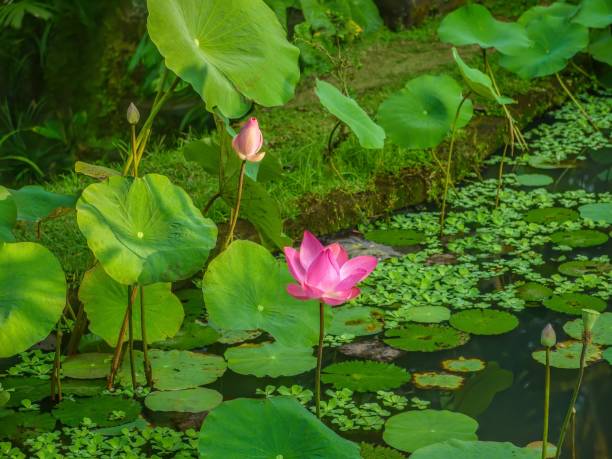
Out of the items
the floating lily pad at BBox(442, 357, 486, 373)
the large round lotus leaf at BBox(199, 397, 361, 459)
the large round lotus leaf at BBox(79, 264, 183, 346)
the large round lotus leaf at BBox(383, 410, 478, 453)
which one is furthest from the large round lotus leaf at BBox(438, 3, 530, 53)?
the large round lotus leaf at BBox(199, 397, 361, 459)

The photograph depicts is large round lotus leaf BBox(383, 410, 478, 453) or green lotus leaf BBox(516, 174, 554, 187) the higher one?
green lotus leaf BBox(516, 174, 554, 187)

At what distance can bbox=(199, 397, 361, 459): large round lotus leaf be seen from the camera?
1789 millimetres

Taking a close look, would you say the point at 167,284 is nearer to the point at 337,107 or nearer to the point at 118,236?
the point at 118,236

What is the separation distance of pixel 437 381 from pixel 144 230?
0.78m

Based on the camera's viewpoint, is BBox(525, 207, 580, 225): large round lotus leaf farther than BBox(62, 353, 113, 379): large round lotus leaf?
Yes

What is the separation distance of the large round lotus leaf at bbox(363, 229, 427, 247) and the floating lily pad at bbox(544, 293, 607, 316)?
1.86 feet

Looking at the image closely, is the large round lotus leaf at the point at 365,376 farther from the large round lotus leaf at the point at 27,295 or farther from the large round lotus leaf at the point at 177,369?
the large round lotus leaf at the point at 27,295

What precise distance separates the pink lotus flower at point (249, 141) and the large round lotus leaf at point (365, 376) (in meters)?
0.61

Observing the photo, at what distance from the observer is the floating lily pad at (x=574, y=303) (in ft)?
9.23

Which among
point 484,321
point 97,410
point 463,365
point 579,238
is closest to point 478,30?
point 579,238

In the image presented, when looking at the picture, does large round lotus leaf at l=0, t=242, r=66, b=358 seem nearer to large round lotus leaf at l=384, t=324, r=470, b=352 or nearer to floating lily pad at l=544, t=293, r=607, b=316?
large round lotus leaf at l=384, t=324, r=470, b=352

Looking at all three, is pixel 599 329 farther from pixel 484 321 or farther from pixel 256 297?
pixel 256 297

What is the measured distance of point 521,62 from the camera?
161 inches

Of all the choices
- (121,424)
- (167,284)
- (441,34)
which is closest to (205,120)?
(441,34)
